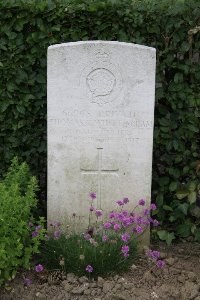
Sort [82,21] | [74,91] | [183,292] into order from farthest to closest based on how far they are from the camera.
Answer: [82,21] → [74,91] → [183,292]

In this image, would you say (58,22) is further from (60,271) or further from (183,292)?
(183,292)

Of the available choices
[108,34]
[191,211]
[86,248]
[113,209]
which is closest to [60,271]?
[86,248]

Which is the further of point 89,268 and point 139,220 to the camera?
point 139,220

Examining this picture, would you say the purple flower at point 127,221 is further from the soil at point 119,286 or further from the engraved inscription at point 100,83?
the engraved inscription at point 100,83

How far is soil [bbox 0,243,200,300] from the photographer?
12.4 feet

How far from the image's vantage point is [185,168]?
15.6 feet

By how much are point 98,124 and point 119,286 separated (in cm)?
122

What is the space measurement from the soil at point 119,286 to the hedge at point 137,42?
2.34 ft

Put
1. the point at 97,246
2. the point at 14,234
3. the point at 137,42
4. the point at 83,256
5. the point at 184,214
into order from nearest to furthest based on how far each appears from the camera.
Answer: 1. the point at 14,234
2. the point at 83,256
3. the point at 97,246
4. the point at 137,42
5. the point at 184,214

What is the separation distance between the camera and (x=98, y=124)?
14.0 feet

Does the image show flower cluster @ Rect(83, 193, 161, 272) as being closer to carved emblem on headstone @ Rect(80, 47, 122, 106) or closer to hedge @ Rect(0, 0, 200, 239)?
hedge @ Rect(0, 0, 200, 239)

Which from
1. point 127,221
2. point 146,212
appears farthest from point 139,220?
point 127,221

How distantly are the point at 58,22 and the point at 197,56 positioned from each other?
119 centimetres

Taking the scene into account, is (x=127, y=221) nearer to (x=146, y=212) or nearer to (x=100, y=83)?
(x=146, y=212)
